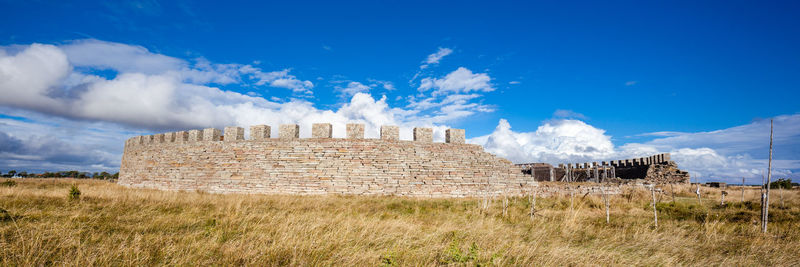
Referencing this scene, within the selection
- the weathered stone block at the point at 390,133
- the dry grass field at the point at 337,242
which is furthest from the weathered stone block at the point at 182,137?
the weathered stone block at the point at 390,133

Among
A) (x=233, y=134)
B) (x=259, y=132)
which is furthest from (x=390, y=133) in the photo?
(x=233, y=134)

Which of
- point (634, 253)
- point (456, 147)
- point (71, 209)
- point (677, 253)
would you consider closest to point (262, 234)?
point (71, 209)

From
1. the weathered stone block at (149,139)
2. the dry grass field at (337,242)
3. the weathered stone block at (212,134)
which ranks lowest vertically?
the dry grass field at (337,242)

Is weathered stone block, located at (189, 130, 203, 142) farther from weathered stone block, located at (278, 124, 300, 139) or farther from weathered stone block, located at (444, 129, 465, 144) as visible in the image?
weathered stone block, located at (444, 129, 465, 144)

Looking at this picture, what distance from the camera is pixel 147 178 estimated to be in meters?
16.0

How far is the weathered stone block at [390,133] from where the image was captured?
1341 cm

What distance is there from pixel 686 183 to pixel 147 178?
29.5 metres

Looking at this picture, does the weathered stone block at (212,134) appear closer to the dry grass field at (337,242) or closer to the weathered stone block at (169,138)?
the weathered stone block at (169,138)

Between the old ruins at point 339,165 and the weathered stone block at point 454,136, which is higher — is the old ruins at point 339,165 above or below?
below

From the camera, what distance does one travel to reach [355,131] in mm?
13336

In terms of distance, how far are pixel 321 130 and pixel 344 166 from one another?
191cm

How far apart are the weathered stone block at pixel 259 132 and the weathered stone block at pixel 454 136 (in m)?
7.73

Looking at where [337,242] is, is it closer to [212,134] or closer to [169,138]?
[212,134]

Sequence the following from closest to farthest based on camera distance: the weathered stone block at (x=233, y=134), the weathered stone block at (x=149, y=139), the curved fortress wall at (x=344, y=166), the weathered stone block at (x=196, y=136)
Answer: the curved fortress wall at (x=344, y=166) < the weathered stone block at (x=233, y=134) < the weathered stone block at (x=196, y=136) < the weathered stone block at (x=149, y=139)
